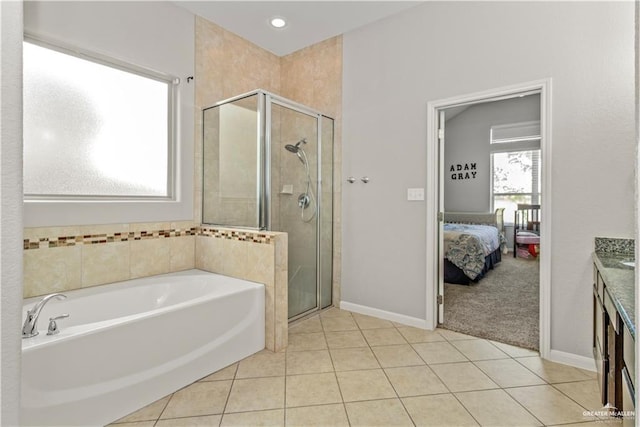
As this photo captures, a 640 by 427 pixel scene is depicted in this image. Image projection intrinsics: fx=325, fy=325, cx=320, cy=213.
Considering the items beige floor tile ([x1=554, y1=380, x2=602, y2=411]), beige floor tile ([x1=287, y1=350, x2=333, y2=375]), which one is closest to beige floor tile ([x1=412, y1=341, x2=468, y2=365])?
beige floor tile ([x1=554, y1=380, x2=602, y2=411])

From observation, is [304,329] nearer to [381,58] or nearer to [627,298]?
[627,298]

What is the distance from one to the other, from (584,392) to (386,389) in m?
1.12

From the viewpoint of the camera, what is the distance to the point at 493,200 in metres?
6.21

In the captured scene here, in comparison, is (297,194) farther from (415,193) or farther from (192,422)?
(192,422)

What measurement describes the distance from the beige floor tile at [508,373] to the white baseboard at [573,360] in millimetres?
268

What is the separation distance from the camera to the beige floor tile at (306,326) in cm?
274

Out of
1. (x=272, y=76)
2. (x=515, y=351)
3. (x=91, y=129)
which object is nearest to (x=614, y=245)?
(x=515, y=351)

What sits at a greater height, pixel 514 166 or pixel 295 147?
pixel 514 166

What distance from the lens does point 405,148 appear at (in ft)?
9.40

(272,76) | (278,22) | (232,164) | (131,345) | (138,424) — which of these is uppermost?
(278,22)

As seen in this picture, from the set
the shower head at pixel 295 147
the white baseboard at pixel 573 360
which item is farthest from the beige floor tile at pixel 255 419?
the shower head at pixel 295 147

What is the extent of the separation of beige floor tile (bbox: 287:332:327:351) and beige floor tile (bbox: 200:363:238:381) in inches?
17.4

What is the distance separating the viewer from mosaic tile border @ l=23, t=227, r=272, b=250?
2.12 meters

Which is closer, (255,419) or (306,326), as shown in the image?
(255,419)
